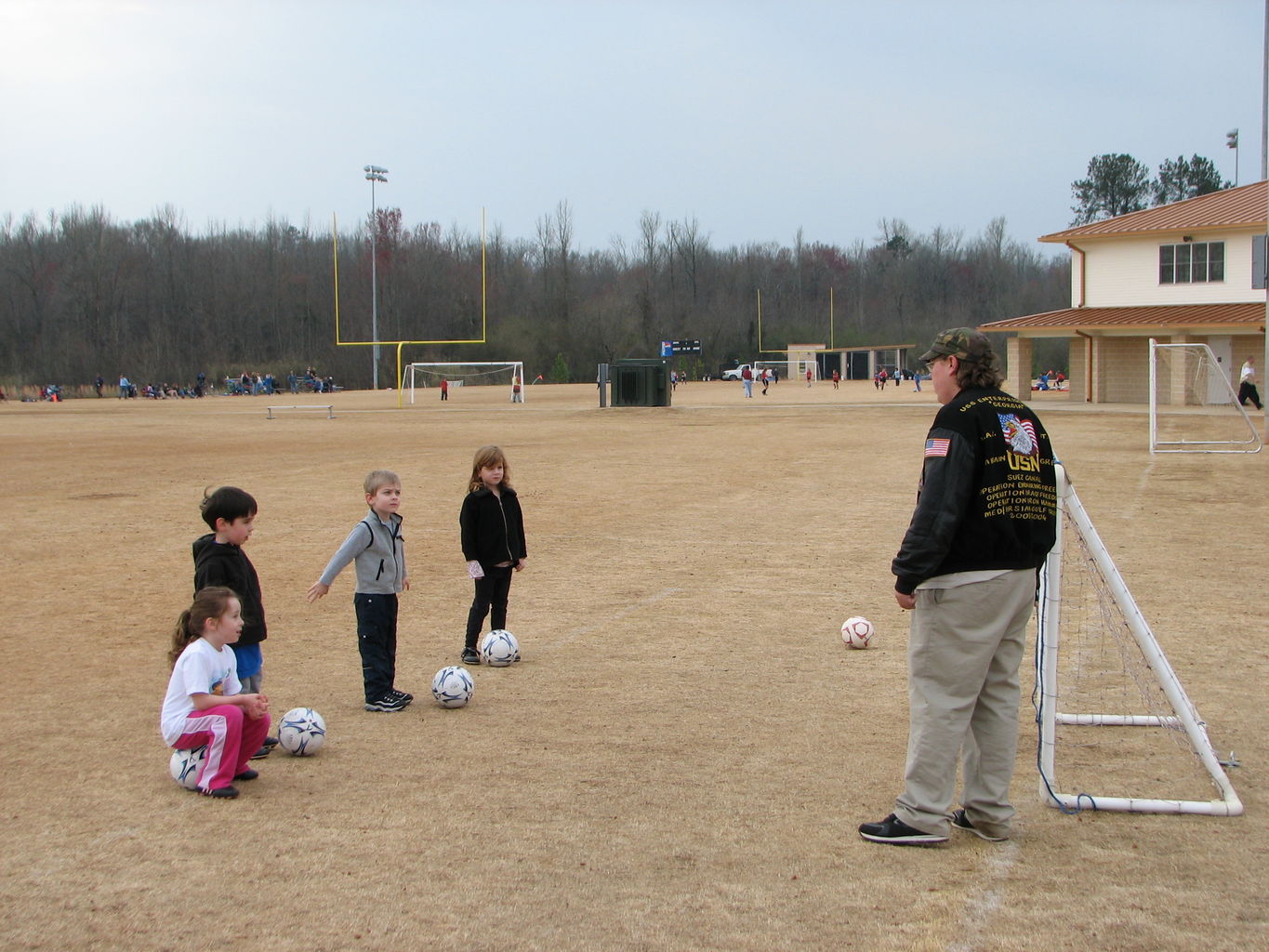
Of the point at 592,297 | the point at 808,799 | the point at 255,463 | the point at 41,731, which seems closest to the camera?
the point at 808,799

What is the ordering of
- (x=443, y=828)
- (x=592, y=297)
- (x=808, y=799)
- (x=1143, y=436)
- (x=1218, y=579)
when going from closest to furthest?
(x=443, y=828)
(x=808, y=799)
(x=1218, y=579)
(x=1143, y=436)
(x=592, y=297)

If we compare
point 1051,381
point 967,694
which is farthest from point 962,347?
point 1051,381

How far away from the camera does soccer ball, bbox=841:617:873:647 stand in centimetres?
802

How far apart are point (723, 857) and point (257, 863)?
1782mm

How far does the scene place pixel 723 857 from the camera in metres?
4.54

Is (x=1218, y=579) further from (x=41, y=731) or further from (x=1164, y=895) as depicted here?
(x=41, y=731)

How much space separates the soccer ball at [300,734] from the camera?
5.84m

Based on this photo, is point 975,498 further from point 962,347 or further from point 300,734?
point 300,734

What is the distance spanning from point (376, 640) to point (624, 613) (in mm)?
3175

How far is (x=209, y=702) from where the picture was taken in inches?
207

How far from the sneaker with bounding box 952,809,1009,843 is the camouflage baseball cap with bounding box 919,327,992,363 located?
6.05 ft

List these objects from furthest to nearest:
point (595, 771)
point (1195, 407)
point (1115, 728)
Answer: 1. point (1195, 407)
2. point (1115, 728)
3. point (595, 771)

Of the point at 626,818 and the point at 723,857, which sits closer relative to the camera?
the point at 723,857

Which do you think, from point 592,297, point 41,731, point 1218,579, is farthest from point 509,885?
point 592,297
